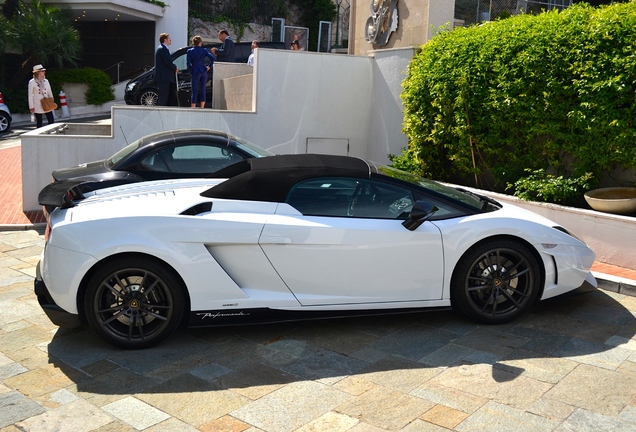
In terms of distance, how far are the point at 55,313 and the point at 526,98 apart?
659cm

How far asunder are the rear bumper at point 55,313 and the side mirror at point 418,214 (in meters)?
2.61

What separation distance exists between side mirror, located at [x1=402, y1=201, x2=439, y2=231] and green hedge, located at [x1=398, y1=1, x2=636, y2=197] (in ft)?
12.3

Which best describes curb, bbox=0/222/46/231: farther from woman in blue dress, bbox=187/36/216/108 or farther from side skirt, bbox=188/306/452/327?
woman in blue dress, bbox=187/36/216/108

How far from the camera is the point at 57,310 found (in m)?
5.17

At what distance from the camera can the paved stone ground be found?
4176 millimetres

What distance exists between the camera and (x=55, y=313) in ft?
17.0

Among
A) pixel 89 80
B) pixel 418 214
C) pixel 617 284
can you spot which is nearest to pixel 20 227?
pixel 418 214

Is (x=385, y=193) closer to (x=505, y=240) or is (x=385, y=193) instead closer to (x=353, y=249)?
(x=353, y=249)

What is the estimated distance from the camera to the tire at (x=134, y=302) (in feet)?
16.8

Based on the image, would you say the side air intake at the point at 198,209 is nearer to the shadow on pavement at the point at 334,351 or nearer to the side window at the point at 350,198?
the side window at the point at 350,198

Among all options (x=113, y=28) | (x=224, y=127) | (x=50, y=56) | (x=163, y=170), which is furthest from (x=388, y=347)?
(x=113, y=28)

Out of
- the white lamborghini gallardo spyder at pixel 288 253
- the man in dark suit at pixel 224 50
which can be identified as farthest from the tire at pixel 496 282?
the man in dark suit at pixel 224 50

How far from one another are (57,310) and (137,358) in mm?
704

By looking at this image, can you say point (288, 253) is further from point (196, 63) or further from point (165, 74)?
point (196, 63)
